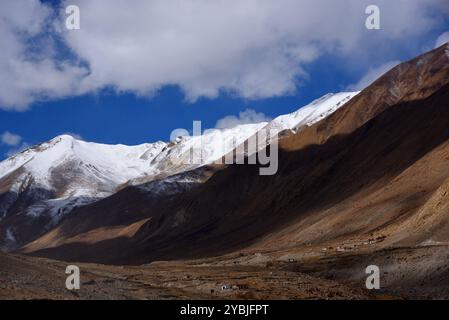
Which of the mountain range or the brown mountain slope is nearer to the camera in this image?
the mountain range

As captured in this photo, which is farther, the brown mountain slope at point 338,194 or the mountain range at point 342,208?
the brown mountain slope at point 338,194

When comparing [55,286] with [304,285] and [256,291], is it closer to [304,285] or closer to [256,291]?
[256,291]

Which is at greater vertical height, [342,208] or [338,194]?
[338,194]

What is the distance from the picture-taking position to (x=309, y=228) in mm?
65500

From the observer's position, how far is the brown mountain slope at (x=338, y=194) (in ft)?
183

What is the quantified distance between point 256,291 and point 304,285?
3.31m

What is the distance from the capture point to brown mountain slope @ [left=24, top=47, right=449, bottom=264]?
183ft

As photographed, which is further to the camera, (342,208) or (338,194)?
(338,194)

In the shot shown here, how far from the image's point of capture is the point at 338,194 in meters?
76.9

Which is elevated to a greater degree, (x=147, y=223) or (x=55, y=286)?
(x=147, y=223)

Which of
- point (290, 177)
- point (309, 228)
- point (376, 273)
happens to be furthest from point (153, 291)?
point (290, 177)
